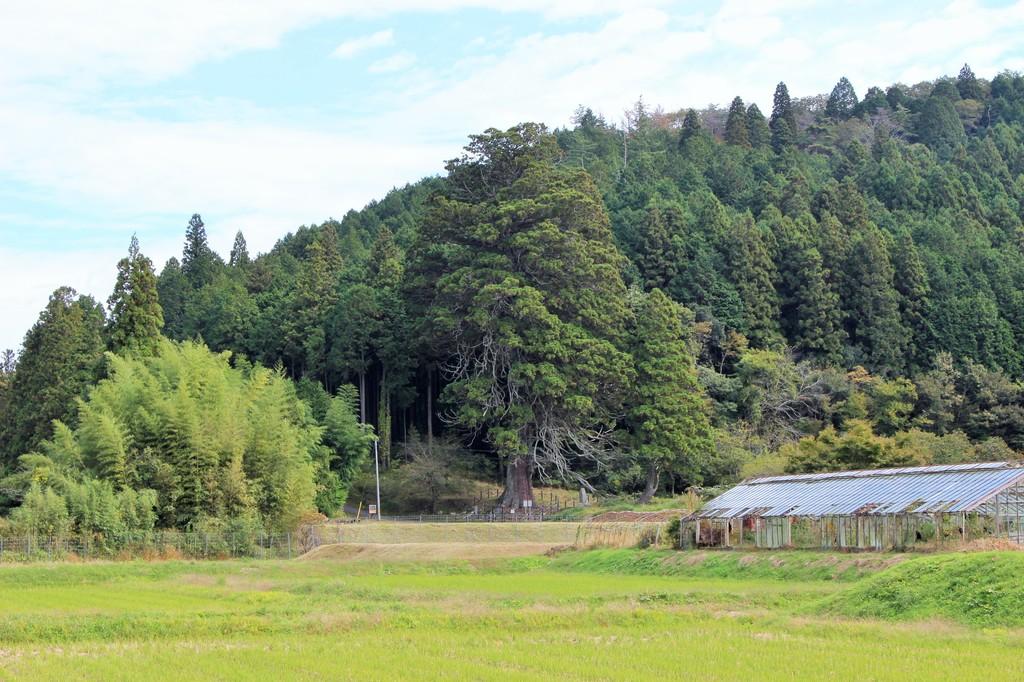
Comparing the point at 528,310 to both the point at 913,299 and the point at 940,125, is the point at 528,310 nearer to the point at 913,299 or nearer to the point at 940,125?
the point at 913,299

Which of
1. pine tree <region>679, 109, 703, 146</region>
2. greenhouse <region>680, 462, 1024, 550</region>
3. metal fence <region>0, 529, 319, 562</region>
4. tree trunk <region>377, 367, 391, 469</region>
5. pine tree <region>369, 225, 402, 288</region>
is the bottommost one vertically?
metal fence <region>0, 529, 319, 562</region>

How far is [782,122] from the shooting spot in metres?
116

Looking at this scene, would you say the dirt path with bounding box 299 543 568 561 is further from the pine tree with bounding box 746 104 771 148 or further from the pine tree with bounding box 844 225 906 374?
the pine tree with bounding box 746 104 771 148

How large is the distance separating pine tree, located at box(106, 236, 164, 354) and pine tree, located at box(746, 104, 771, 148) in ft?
244

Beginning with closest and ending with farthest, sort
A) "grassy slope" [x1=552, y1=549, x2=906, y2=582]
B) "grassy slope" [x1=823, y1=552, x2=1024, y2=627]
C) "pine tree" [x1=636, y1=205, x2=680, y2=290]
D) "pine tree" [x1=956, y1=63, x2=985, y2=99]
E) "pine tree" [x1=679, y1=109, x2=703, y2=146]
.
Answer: "grassy slope" [x1=823, y1=552, x2=1024, y2=627], "grassy slope" [x1=552, y1=549, x2=906, y2=582], "pine tree" [x1=636, y1=205, x2=680, y2=290], "pine tree" [x1=679, y1=109, x2=703, y2=146], "pine tree" [x1=956, y1=63, x2=985, y2=99]

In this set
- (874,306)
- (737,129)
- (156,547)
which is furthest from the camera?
(737,129)

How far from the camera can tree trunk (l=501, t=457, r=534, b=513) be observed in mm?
54594

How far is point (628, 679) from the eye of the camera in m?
15.7

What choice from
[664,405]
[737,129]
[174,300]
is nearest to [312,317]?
[174,300]

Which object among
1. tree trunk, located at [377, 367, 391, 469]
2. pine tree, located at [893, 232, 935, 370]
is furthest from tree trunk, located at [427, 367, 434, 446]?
pine tree, located at [893, 232, 935, 370]

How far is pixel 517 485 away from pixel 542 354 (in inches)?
245

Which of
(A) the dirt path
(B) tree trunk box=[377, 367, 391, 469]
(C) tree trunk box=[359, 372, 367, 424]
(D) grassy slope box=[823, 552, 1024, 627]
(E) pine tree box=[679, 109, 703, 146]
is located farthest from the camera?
(E) pine tree box=[679, 109, 703, 146]

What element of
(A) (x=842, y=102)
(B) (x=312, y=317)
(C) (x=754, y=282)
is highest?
A: (A) (x=842, y=102)

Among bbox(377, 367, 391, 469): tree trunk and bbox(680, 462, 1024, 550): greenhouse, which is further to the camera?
bbox(377, 367, 391, 469): tree trunk
